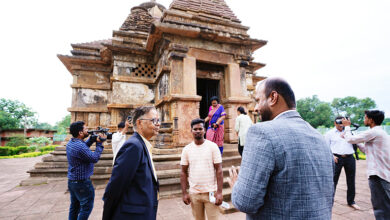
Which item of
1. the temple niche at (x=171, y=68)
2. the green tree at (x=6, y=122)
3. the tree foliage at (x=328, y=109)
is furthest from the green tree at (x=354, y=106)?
the green tree at (x=6, y=122)

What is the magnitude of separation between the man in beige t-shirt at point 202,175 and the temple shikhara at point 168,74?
1828mm

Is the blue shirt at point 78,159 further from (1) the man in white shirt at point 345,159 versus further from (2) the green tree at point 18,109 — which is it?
(2) the green tree at point 18,109

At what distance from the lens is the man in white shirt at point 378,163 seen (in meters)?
2.46

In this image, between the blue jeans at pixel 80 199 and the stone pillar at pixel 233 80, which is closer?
the blue jeans at pixel 80 199

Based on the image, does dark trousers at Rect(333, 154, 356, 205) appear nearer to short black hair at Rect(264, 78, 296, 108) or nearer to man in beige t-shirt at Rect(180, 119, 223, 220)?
man in beige t-shirt at Rect(180, 119, 223, 220)

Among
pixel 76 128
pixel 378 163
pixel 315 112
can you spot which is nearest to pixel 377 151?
pixel 378 163

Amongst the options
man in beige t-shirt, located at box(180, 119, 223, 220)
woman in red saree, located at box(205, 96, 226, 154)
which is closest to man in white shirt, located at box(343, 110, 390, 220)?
man in beige t-shirt, located at box(180, 119, 223, 220)

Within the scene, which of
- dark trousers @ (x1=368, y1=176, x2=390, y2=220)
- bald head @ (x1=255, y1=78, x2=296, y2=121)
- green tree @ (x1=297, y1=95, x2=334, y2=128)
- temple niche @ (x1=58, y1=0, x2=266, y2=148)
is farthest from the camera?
green tree @ (x1=297, y1=95, x2=334, y2=128)

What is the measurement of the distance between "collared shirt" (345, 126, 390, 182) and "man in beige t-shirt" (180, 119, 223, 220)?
7.66 ft

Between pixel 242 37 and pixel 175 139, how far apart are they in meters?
4.19

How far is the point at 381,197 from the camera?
249cm

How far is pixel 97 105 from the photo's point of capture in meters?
7.50

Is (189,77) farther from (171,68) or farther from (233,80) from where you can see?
(233,80)

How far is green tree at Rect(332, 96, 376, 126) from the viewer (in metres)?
44.1
